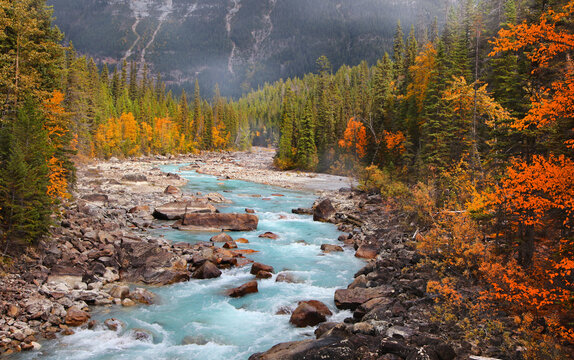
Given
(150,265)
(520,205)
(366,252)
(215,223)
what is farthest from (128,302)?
(520,205)

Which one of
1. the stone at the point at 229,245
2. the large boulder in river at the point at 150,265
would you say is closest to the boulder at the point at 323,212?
the stone at the point at 229,245

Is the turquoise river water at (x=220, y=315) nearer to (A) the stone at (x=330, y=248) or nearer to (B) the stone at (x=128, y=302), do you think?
(B) the stone at (x=128, y=302)

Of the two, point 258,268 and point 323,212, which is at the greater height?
point 323,212

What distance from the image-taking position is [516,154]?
1252cm

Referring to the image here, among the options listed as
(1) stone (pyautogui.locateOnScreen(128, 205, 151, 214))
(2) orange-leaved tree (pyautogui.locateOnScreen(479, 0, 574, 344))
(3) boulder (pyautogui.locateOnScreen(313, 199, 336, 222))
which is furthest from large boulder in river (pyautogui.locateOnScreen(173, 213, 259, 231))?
(2) orange-leaved tree (pyautogui.locateOnScreen(479, 0, 574, 344))

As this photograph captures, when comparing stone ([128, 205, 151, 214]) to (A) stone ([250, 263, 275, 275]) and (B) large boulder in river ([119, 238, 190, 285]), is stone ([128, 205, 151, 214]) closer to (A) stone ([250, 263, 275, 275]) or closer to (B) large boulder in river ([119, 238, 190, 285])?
(B) large boulder in river ([119, 238, 190, 285])

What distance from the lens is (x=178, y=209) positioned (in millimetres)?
27891

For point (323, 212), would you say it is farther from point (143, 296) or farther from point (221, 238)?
point (143, 296)

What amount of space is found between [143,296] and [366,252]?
12.3 m

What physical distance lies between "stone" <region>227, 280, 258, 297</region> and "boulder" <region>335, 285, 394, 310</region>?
12.4 ft

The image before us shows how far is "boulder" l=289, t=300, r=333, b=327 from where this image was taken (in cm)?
1254

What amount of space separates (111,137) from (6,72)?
63908 mm

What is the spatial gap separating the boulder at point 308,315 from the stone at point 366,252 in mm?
7650

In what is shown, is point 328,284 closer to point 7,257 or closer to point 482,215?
point 482,215
